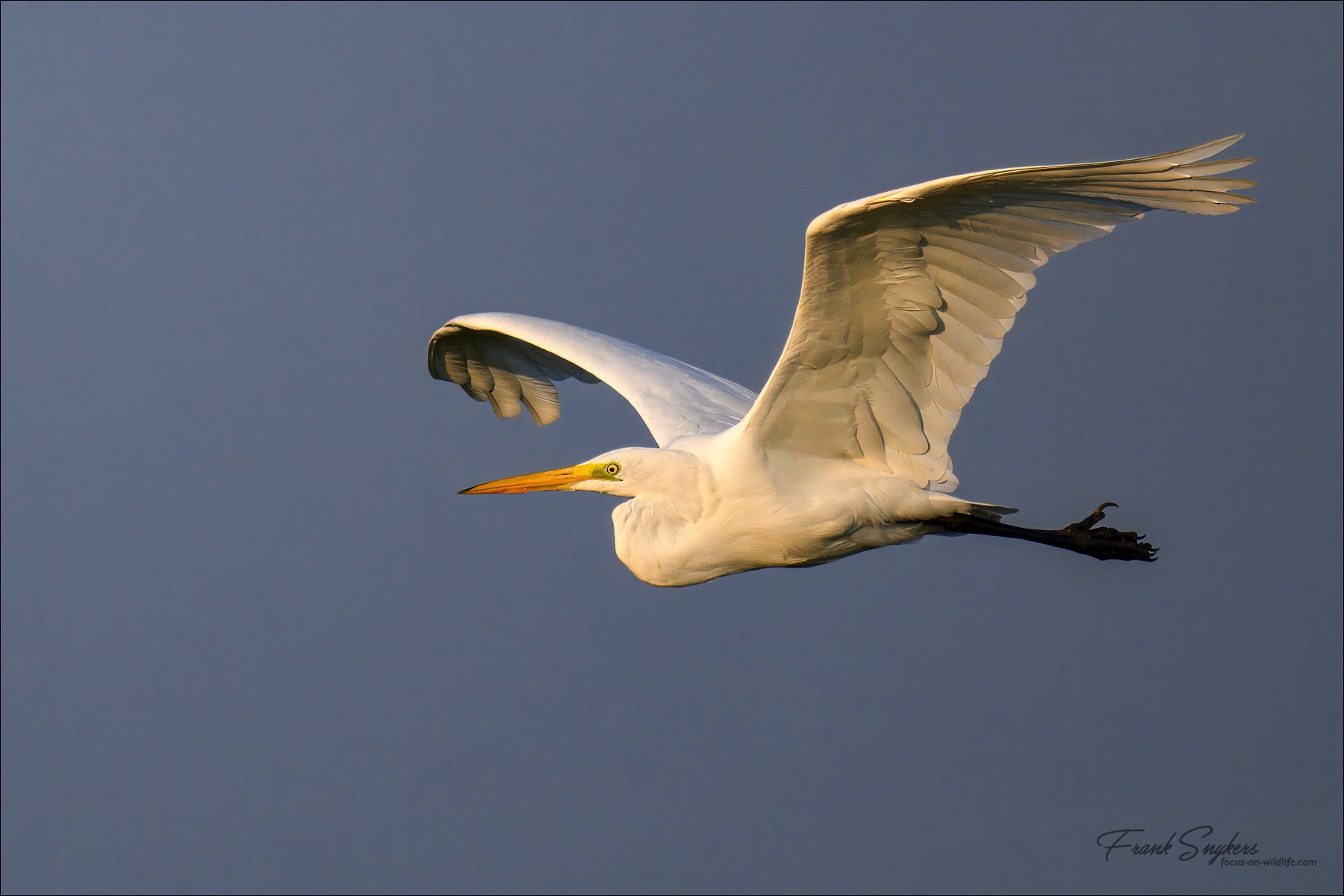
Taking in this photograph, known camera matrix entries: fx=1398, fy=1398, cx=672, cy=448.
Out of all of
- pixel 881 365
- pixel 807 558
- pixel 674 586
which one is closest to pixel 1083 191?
pixel 881 365

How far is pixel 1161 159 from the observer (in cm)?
598

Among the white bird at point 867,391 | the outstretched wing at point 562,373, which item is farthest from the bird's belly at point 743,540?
the outstretched wing at point 562,373

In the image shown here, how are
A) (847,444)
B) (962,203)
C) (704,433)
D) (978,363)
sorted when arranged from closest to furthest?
(962,203), (978,363), (847,444), (704,433)

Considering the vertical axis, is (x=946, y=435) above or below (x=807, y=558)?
above

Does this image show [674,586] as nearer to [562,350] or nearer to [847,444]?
[847,444]

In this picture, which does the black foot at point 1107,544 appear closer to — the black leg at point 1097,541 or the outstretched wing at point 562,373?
the black leg at point 1097,541

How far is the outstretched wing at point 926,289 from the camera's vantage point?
616 centimetres

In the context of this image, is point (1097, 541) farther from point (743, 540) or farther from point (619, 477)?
point (619, 477)

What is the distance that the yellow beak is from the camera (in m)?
8.34

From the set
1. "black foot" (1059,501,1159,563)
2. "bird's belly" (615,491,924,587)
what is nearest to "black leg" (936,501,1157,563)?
"black foot" (1059,501,1159,563)

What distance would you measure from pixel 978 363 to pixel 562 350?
346 centimetres

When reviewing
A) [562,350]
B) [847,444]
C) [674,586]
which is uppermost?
[562,350]

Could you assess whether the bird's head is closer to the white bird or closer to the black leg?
the white bird

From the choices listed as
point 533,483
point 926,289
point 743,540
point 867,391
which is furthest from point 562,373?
point 926,289
